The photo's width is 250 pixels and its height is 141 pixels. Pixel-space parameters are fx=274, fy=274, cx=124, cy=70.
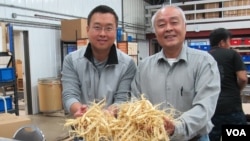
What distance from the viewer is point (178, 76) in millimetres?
1418

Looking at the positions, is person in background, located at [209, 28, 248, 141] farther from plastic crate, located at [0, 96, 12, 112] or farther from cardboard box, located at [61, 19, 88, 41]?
cardboard box, located at [61, 19, 88, 41]

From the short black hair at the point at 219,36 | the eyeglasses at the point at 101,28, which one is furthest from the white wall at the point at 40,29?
the eyeglasses at the point at 101,28

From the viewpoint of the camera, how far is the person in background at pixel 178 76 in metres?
1.35

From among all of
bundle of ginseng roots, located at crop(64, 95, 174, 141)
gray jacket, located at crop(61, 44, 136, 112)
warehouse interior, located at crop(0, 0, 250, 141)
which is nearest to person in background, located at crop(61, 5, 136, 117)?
gray jacket, located at crop(61, 44, 136, 112)

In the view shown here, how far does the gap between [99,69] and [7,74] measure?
3193 mm

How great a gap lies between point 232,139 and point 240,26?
24.8 ft

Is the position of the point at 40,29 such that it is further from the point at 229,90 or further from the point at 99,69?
the point at 99,69

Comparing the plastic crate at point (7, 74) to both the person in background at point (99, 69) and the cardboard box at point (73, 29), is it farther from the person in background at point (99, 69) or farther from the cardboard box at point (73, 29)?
the person in background at point (99, 69)

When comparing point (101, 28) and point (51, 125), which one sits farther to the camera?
point (51, 125)

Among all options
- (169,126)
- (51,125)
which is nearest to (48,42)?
(51,125)

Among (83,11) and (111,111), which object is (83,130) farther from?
(83,11)

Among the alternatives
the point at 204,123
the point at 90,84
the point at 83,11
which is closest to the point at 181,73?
the point at 204,123

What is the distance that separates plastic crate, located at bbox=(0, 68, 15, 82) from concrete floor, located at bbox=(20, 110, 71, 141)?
111 cm

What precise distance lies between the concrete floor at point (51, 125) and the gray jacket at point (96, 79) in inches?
98.6
